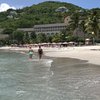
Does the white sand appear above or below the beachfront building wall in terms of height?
below

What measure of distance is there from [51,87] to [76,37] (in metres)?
93.0

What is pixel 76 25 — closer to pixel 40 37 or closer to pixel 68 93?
pixel 40 37

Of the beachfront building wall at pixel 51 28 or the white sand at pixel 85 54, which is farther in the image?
the beachfront building wall at pixel 51 28

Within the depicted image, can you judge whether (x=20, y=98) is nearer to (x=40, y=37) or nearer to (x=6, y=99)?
(x=6, y=99)

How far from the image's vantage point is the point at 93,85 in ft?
50.7

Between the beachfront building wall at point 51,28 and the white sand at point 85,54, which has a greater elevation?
the beachfront building wall at point 51,28

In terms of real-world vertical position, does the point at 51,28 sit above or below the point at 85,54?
above

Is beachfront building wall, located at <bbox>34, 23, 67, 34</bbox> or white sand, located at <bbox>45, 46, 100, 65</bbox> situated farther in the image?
beachfront building wall, located at <bbox>34, 23, 67, 34</bbox>

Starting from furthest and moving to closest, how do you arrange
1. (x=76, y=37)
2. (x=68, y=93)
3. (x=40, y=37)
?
(x=40, y=37) < (x=76, y=37) < (x=68, y=93)

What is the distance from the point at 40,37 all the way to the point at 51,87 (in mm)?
115282

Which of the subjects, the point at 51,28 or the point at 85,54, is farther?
the point at 51,28

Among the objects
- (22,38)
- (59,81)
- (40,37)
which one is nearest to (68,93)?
(59,81)

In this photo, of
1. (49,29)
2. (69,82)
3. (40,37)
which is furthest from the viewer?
(49,29)

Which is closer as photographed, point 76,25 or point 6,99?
point 6,99
